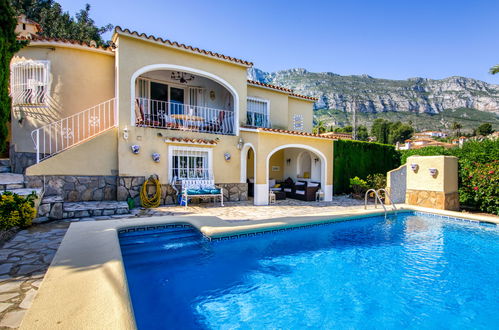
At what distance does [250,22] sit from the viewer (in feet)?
68.6

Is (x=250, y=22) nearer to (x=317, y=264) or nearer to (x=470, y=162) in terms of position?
(x=470, y=162)

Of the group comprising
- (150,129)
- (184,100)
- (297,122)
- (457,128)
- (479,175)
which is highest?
(457,128)

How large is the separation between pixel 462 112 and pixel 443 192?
93900 millimetres

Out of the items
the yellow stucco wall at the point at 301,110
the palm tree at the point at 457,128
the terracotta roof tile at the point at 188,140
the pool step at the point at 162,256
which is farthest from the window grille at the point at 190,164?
the palm tree at the point at 457,128

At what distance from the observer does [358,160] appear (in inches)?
727

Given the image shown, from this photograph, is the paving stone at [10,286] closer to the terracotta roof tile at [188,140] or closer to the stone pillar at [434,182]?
the terracotta roof tile at [188,140]

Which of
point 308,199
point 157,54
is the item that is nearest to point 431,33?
point 308,199

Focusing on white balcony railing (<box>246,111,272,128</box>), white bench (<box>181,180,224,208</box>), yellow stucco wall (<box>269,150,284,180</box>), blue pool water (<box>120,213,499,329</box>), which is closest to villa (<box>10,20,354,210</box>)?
white bench (<box>181,180,224,208</box>)

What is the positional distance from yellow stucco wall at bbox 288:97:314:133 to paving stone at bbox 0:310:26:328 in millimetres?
17125

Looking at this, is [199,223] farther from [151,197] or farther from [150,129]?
[150,129]

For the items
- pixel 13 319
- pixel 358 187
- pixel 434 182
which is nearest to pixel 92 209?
pixel 13 319

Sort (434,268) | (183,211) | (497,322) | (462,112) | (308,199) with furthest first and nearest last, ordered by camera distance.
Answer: (462,112) → (308,199) → (183,211) → (434,268) → (497,322)

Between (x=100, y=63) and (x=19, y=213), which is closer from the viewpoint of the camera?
(x=19, y=213)

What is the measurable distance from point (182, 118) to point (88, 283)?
9.77 m
